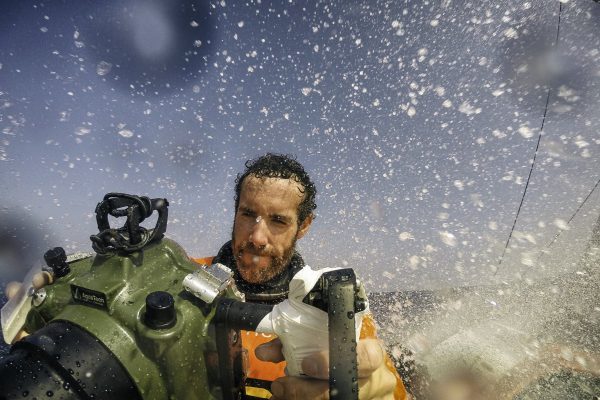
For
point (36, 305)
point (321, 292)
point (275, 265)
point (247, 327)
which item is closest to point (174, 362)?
point (247, 327)

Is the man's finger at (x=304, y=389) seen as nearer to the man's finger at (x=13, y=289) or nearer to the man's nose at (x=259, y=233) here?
the man's finger at (x=13, y=289)

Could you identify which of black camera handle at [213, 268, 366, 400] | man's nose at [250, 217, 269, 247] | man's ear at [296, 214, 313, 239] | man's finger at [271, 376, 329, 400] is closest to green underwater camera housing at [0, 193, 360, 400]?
black camera handle at [213, 268, 366, 400]

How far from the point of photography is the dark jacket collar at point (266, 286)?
3.51 metres

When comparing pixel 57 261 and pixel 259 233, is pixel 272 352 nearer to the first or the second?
pixel 57 261

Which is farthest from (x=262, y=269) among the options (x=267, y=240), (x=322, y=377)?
(x=322, y=377)

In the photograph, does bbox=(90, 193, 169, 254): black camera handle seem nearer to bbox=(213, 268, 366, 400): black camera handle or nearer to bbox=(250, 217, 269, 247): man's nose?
bbox=(213, 268, 366, 400): black camera handle

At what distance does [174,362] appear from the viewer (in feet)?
3.62

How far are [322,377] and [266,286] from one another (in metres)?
2.46

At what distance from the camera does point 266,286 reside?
3.55 meters

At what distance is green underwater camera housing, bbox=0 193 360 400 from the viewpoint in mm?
1001

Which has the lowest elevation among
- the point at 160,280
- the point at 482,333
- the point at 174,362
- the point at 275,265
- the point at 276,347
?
the point at 482,333

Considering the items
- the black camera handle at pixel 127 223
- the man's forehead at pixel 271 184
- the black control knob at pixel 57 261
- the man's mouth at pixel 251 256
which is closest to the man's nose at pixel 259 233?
the man's mouth at pixel 251 256

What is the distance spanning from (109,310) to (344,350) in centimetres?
89

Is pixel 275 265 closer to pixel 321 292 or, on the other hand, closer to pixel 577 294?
pixel 321 292
